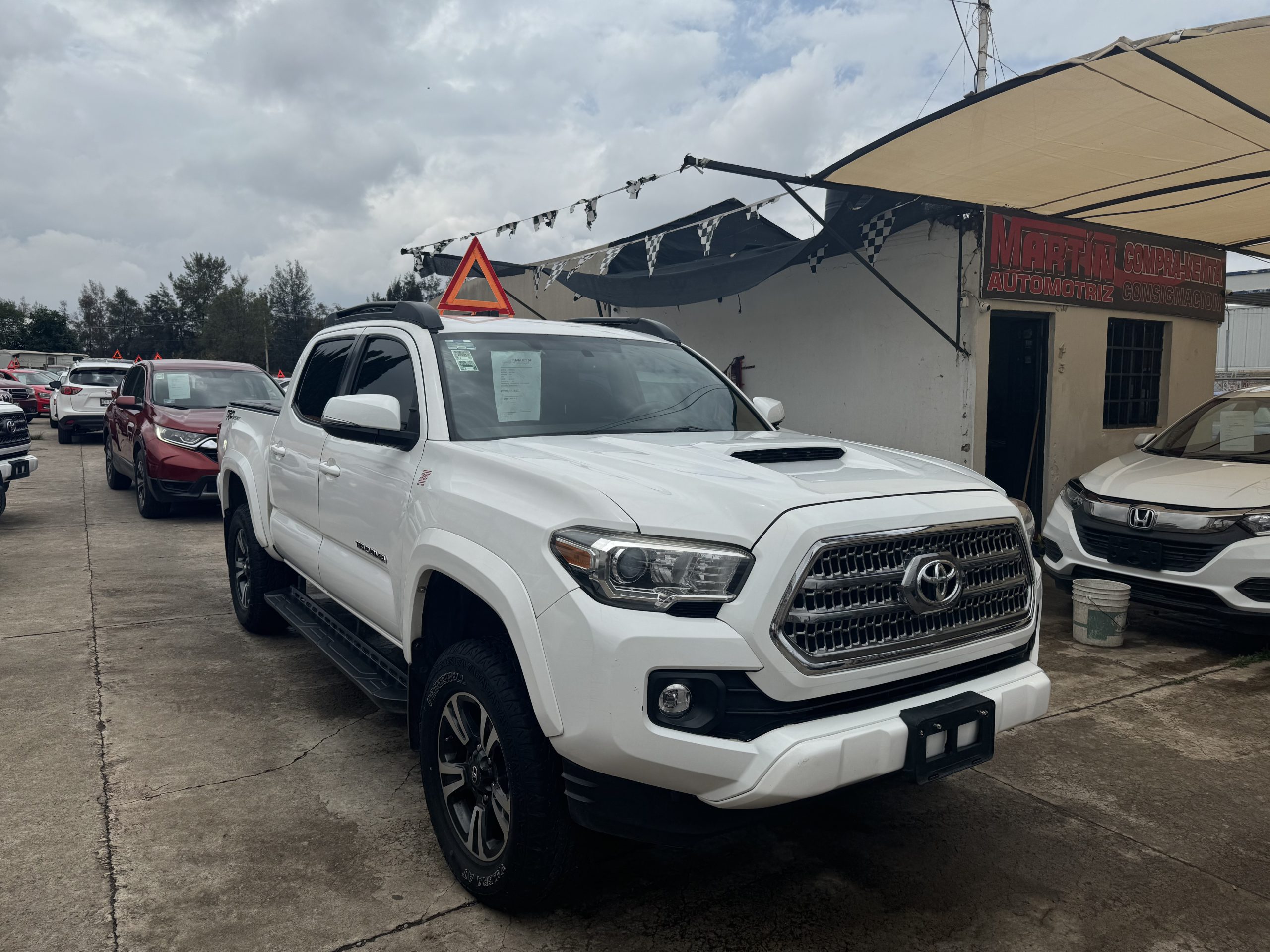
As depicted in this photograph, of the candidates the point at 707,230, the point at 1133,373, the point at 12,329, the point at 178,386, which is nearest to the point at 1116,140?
the point at 707,230

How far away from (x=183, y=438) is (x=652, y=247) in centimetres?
546

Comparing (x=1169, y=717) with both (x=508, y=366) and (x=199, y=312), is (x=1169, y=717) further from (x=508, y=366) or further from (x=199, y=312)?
(x=199, y=312)

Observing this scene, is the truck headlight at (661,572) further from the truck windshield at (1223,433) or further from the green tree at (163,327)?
the green tree at (163,327)

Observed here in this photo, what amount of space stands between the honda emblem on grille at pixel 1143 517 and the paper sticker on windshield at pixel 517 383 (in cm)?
404

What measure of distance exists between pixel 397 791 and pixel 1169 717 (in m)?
3.63

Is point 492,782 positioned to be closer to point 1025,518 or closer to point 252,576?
point 1025,518

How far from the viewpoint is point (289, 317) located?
71.4m

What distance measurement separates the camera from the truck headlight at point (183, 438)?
9.84 meters

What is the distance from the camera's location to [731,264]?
8828mm

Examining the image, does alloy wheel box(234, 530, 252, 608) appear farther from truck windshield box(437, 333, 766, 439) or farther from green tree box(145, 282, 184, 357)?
green tree box(145, 282, 184, 357)

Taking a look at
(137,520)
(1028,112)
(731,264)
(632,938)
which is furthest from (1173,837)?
(137,520)

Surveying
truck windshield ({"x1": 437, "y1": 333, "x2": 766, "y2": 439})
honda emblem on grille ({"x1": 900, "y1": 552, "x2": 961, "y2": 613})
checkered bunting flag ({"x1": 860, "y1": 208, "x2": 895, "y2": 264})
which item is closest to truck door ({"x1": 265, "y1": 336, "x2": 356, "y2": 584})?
truck windshield ({"x1": 437, "y1": 333, "x2": 766, "y2": 439})

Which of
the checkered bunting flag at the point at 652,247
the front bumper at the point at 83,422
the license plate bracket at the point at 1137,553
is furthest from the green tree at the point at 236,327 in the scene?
the license plate bracket at the point at 1137,553

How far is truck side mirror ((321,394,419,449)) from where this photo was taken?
10.5 ft
